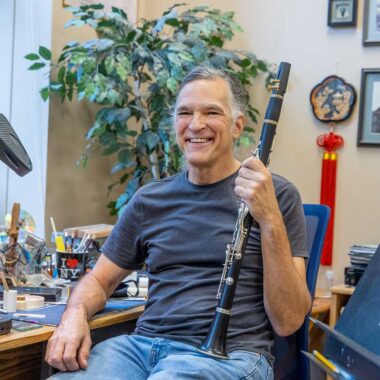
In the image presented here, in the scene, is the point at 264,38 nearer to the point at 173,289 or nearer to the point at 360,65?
the point at 360,65

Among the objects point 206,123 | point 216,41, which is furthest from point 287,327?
point 216,41

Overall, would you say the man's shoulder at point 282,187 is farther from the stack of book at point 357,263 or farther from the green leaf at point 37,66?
the green leaf at point 37,66

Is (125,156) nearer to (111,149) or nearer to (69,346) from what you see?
(111,149)

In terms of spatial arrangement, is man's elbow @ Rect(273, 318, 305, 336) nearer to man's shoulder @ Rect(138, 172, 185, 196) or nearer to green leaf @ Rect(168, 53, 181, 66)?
man's shoulder @ Rect(138, 172, 185, 196)

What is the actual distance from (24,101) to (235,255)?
1.47 metres

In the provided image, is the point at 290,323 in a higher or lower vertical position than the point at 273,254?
lower

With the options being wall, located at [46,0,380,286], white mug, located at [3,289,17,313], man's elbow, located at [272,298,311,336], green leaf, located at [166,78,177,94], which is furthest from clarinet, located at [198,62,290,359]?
wall, located at [46,0,380,286]

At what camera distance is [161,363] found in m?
1.43

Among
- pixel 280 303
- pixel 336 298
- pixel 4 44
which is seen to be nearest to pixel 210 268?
pixel 280 303

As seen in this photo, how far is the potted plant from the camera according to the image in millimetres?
2514

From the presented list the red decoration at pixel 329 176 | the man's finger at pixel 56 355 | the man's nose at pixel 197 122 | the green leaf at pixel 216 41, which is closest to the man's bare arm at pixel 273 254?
the man's nose at pixel 197 122

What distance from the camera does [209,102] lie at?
1680 mm

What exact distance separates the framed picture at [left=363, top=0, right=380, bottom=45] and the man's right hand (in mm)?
1863

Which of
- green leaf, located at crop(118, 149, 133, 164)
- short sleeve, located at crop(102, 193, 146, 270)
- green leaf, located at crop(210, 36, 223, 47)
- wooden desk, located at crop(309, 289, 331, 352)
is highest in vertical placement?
green leaf, located at crop(210, 36, 223, 47)
